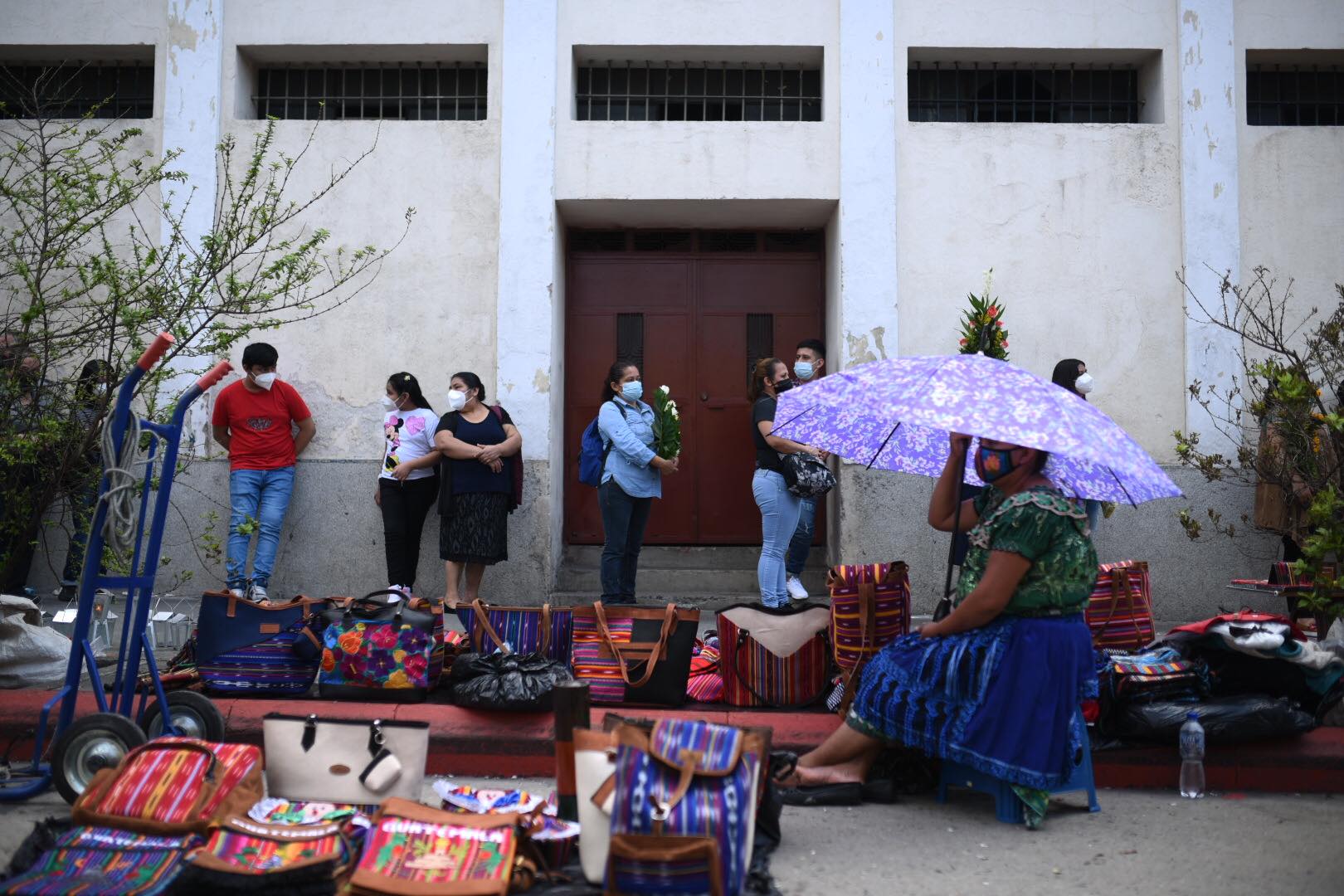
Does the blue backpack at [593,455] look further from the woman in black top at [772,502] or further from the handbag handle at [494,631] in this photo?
the handbag handle at [494,631]

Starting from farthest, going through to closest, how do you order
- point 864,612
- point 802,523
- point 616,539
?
point 802,523
point 616,539
point 864,612

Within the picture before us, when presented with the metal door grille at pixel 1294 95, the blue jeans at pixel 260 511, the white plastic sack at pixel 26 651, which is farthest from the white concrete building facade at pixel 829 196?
the white plastic sack at pixel 26 651

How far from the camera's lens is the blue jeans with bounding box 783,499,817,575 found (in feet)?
29.9

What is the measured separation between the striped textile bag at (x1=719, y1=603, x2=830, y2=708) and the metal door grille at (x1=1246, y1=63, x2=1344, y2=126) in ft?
22.9

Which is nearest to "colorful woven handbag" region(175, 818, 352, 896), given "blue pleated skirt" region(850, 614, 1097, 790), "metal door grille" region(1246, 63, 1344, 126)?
"blue pleated skirt" region(850, 614, 1097, 790)

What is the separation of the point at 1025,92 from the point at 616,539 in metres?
Answer: 5.33

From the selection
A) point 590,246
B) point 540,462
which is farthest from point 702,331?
point 540,462

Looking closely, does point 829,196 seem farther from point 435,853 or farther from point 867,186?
point 435,853

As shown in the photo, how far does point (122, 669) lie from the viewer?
5.26 m

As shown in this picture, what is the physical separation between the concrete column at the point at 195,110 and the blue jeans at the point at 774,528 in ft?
15.0

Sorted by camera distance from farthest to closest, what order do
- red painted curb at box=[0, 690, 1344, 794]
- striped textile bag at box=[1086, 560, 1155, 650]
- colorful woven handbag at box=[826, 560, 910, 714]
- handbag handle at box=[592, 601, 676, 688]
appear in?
striped textile bag at box=[1086, 560, 1155, 650]
handbag handle at box=[592, 601, 676, 688]
colorful woven handbag at box=[826, 560, 910, 714]
red painted curb at box=[0, 690, 1344, 794]

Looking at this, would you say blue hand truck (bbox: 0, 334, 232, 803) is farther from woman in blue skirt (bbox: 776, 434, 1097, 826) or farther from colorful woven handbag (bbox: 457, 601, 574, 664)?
woman in blue skirt (bbox: 776, 434, 1097, 826)

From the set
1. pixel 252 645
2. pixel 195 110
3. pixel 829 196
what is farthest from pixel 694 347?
pixel 252 645

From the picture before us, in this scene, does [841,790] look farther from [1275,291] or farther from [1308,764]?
[1275,291]
